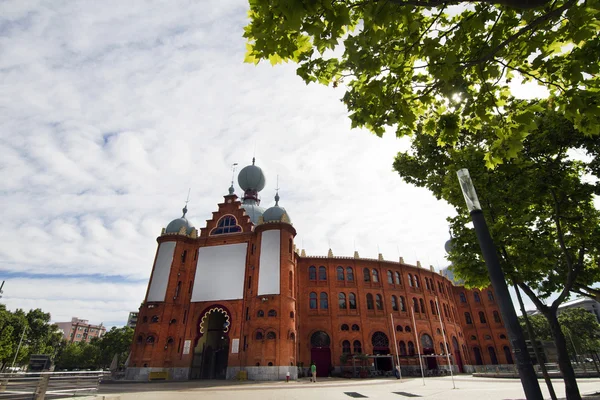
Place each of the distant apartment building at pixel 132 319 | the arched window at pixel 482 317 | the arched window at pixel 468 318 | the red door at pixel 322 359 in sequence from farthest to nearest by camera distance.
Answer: the distant apartment building at pixel 132 319 → the arched window at pixel 468 318 → the arched window at pixel 482 317 → the red door at pixel 322 359

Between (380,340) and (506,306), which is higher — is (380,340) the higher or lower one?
the higher one

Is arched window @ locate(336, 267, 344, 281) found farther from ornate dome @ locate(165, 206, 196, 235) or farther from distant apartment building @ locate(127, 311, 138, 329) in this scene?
distant apartment building @ locate(127, 311, 138, 329)

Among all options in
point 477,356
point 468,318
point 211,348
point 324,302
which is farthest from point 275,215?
point 477,356

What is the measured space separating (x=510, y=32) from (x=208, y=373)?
3700 centimetres

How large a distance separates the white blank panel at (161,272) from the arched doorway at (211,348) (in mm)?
5195

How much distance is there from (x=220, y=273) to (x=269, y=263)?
5913mm

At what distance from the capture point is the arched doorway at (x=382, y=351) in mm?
34344

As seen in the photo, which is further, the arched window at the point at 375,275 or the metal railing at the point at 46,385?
the arched window at the point at 375,275

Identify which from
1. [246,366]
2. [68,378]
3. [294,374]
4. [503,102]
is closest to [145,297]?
[246,366]

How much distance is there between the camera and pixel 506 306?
425 cm

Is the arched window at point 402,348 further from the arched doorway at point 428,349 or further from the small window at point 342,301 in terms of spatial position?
the small window at point 342,301

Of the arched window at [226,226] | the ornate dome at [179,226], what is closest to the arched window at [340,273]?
the arched window at [226,226]

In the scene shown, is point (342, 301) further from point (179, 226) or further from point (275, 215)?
point (179, 226)

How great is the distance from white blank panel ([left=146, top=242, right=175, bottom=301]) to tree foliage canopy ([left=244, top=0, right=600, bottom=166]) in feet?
105
